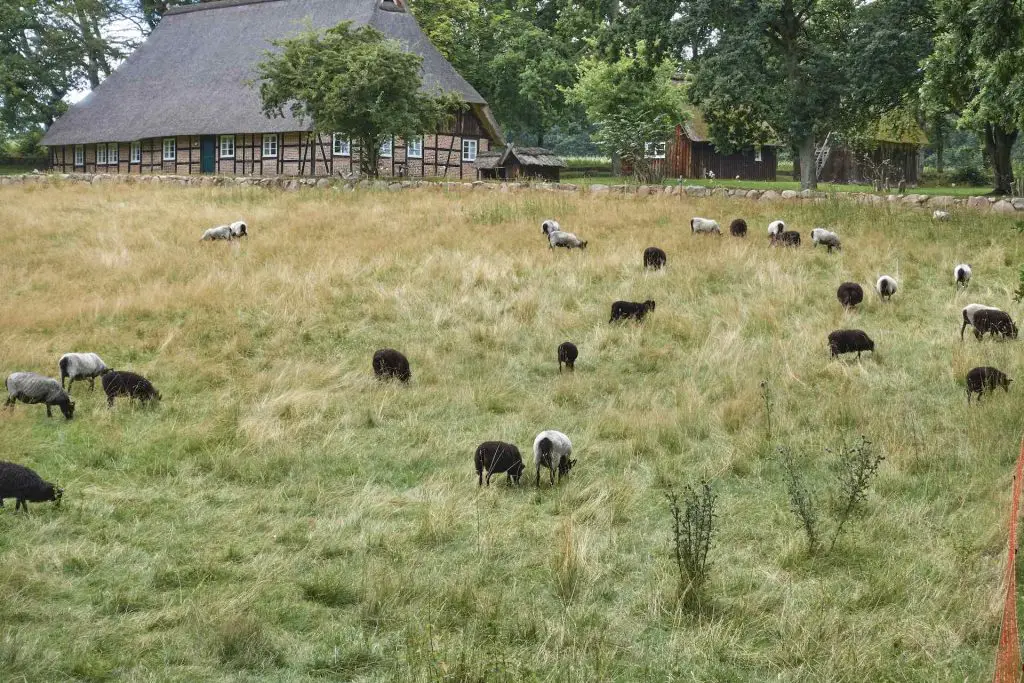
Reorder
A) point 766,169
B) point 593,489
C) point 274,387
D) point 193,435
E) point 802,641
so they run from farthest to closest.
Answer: point 766,169
point 274,387
point 193,435
point 593,489
point 802,641

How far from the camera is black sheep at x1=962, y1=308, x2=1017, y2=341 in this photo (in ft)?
37.2

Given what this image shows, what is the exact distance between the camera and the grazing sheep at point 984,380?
9.14 m

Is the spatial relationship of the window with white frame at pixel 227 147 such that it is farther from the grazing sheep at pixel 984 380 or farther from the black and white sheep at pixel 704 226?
the grazing sheep at pixel 984 380

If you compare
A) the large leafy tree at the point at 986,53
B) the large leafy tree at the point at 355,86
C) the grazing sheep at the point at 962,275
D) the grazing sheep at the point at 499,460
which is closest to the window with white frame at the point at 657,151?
the large leafy tree at the point at 355,86

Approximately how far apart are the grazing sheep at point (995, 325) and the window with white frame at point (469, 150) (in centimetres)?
3524

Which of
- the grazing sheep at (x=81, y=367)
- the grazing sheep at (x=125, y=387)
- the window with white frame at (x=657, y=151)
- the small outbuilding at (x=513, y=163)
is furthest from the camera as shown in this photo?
the window with white frame at (x=657, y=151)

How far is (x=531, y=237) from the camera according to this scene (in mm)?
18516

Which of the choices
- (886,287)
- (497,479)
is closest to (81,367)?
(497,479)

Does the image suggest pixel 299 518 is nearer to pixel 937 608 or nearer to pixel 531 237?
pixel 937 608

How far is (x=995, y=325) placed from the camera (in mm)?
11398

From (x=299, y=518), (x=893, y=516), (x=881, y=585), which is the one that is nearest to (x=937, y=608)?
(x=881, y=585)

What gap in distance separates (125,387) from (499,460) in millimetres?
4445

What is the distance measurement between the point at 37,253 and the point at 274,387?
1106cm

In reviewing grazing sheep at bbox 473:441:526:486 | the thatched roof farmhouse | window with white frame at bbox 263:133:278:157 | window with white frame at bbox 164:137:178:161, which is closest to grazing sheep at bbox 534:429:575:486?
grazing sheep at bbox 473:441:526:486
